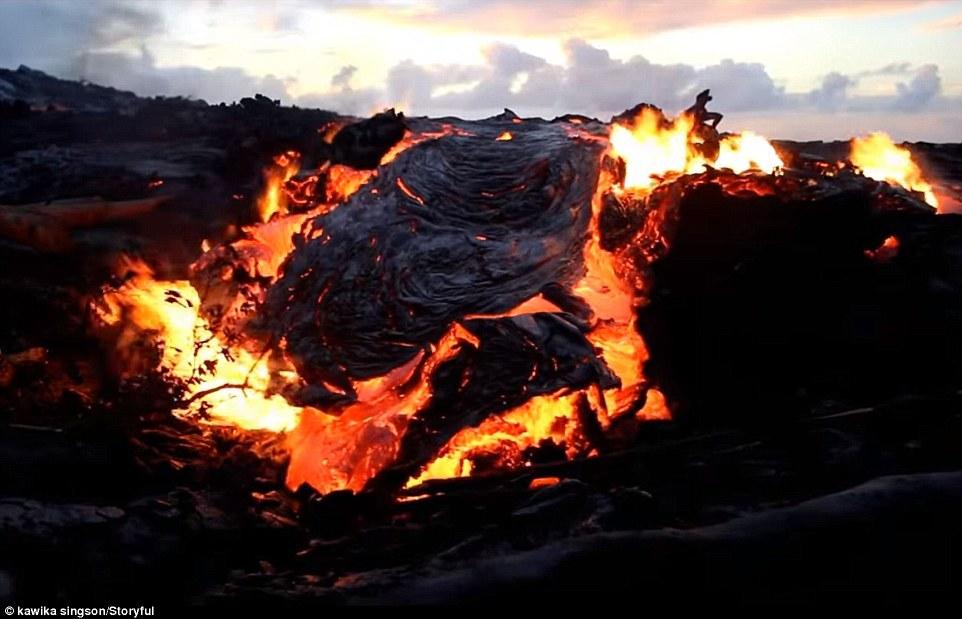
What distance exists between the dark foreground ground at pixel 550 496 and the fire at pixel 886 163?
199 centimetres

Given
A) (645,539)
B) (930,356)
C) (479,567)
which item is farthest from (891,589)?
(930,356)

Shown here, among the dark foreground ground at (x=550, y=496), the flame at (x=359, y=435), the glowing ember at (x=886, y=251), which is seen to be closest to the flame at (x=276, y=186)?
the dark foreground ground at (x=550, y=496)

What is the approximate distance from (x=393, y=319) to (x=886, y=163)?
6.24m

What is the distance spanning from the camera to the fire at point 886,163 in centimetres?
916

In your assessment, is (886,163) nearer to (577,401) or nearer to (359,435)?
(577,401)

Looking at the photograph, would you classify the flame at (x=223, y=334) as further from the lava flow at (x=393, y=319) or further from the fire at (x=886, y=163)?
the fire at (x=886, y=163)

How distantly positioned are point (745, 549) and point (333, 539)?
2339 mm

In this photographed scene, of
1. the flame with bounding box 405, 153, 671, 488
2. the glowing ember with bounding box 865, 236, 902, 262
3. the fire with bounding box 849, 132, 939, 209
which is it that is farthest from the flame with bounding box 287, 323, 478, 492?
the fire with bounding box 849, 132, 939, 209

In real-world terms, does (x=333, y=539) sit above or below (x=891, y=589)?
above

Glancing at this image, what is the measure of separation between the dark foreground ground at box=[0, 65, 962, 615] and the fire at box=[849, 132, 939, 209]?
78.2 inches

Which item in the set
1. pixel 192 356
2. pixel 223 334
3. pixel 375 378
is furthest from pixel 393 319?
pixel 192 356

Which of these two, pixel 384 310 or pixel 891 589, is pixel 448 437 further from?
pixel 891 589

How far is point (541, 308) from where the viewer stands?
21.0 ft

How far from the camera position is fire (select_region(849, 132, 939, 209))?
9164 millimetres
